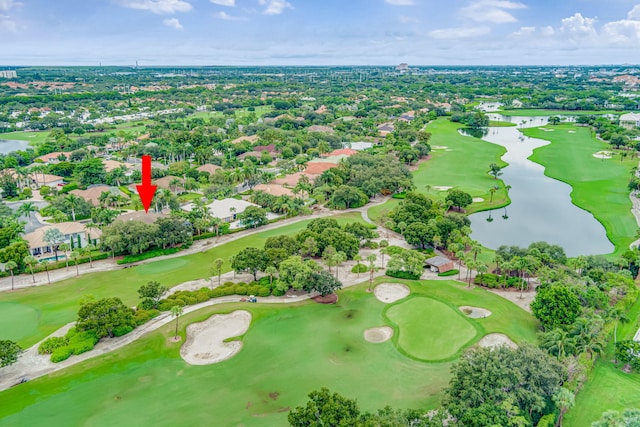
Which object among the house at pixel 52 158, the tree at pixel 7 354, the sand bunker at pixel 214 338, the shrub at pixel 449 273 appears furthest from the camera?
the house at pixel 52 158

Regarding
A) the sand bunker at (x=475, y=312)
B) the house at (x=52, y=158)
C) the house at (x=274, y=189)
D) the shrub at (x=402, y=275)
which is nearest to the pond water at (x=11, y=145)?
the house at (x=52, y=158)

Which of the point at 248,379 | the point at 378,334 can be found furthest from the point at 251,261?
the point at 378,334

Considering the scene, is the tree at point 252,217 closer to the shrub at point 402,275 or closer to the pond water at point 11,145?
the shrub at point 402,275

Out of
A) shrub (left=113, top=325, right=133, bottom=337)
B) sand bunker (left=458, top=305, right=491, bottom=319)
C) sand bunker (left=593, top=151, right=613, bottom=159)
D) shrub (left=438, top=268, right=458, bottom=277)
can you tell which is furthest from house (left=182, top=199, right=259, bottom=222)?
sand bunker (left=593, top=151, right=613, bottom=159)

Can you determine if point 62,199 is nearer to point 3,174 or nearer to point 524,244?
point 3,174

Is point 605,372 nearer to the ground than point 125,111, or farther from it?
nearer to the ground

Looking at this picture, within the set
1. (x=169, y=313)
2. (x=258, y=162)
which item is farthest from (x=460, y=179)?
(x=169, y=313)

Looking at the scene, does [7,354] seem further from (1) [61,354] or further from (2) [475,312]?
(2) [475,312]
